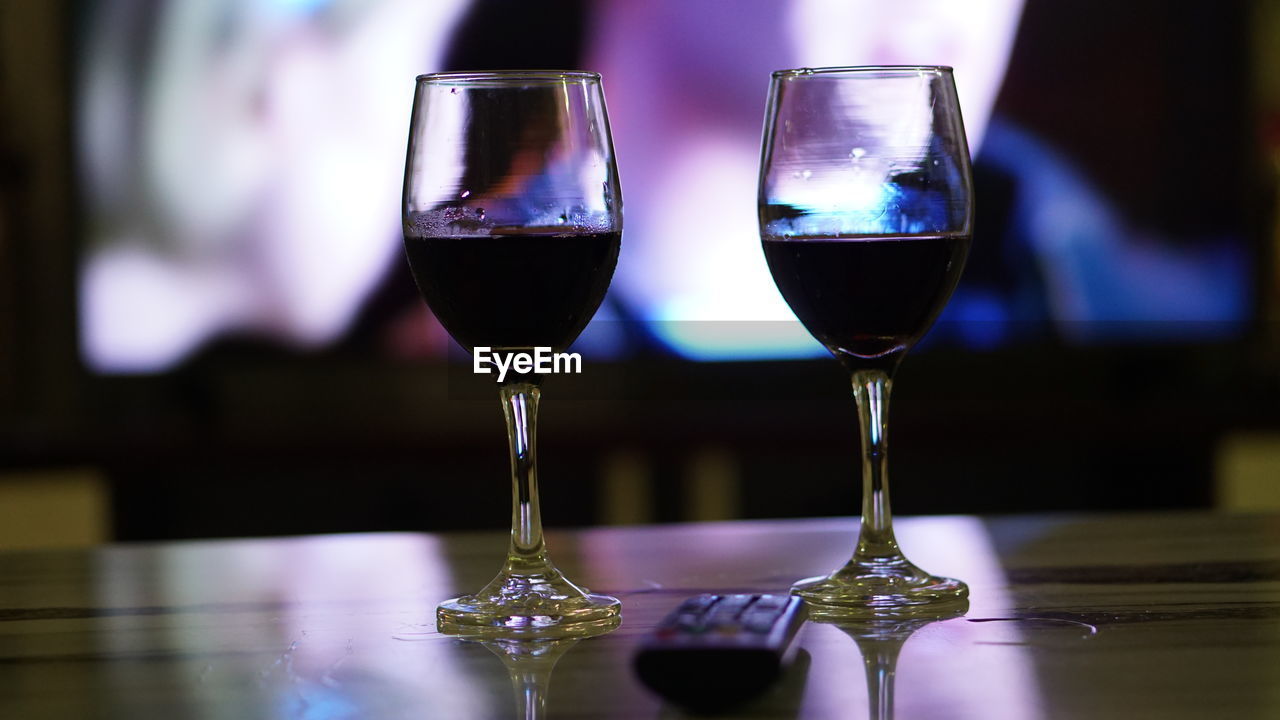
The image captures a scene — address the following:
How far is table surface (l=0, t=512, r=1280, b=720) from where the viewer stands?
0.48 m

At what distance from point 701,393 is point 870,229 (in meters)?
2.00

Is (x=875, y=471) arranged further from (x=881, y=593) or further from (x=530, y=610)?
(x=530, y=610)

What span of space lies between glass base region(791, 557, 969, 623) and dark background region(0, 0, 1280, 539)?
1802mm

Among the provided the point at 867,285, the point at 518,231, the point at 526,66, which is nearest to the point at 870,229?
the point at 867,285

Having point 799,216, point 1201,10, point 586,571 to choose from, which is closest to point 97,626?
point 586,571

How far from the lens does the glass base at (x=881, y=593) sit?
2.01 ft

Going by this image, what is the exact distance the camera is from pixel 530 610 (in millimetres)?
617

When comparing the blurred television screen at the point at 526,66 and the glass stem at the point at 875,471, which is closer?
the glass stem at the point at 875,471

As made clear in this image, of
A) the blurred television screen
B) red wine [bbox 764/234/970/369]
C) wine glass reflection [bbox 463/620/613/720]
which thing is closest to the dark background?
the blurred television screen

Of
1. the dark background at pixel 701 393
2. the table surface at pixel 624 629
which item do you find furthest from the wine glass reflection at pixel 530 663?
the dark background at pixel 701 393

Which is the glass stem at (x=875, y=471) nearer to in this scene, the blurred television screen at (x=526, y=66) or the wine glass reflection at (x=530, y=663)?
the wine glass reflection at (x=530, y=663)

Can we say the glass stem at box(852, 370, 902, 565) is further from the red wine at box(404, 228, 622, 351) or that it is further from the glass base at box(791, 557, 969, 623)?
the red wine at box(404, 228, 622, 351)

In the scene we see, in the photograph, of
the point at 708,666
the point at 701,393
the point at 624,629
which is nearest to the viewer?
the point at 708,666

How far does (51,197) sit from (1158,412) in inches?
74.1
